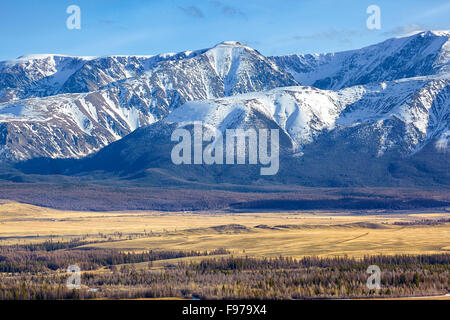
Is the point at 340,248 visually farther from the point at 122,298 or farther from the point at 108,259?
the point at 122,298

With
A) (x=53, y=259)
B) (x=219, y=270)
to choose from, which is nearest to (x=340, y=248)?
(x=219, y=270)

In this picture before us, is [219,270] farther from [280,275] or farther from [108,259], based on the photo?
[108,259]

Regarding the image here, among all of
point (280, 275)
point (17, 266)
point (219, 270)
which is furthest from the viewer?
point (17, 266)
